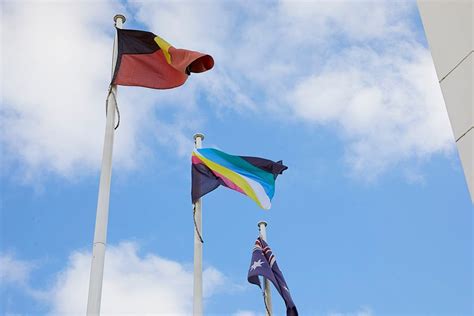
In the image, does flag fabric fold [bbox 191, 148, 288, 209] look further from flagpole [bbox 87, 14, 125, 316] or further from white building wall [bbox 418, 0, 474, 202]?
white building wall [bbox 418, 0, 474, 202]

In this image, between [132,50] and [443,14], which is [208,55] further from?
[443,14]

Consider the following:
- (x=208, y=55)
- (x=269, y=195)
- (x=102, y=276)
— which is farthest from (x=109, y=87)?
(x=269, y=195)

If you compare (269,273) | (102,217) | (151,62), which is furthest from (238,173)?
(102,217)

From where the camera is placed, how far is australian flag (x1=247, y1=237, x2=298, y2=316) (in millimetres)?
14938

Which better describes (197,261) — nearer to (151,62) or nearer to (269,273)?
(269,273)

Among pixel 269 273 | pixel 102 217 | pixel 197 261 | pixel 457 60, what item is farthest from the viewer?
pixel 269 273

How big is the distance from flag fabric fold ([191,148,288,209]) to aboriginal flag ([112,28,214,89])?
2846mm

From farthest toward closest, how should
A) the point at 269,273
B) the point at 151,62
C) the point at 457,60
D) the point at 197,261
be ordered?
the point at 269,273
the point at 197,261
the point at 151,62
the point at 457,60

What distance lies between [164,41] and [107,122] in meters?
1.95

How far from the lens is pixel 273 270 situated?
50.3 feet

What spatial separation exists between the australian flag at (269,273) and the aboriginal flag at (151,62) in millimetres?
4701

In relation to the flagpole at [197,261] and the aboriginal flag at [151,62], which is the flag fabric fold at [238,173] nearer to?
the flagpole at [197,261]

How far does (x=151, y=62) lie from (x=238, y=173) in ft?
12.0

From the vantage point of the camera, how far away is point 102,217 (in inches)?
408
